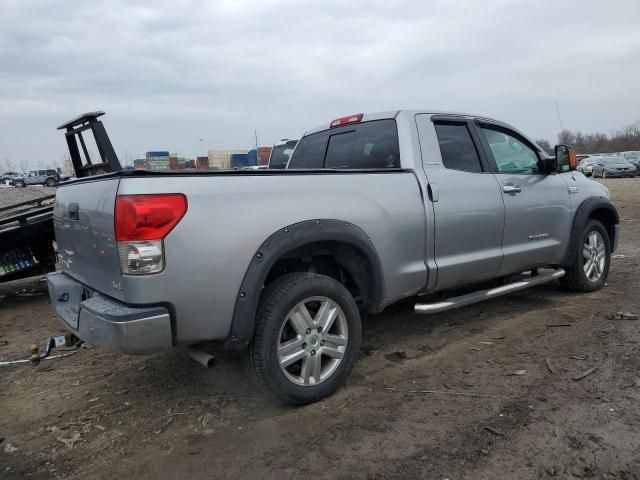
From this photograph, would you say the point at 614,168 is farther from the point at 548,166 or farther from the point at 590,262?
the point at 548,166

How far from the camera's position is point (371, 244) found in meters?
3.30

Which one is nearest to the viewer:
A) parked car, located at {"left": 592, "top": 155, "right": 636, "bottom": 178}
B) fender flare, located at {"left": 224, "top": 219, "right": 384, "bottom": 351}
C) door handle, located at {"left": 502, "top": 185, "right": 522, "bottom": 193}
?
fender flare, located at {"left": 224, "top": 219, "right": 384, "bottom": 351}

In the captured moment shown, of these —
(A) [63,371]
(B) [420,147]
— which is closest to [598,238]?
(B) [420,147]

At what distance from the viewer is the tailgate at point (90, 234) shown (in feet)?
8.48

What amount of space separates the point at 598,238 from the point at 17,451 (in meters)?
5.55

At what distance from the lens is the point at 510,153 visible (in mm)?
4688

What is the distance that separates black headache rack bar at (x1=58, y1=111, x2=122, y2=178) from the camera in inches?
182

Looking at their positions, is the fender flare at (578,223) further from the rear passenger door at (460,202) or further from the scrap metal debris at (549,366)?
the scrap metal debris at (549,366)

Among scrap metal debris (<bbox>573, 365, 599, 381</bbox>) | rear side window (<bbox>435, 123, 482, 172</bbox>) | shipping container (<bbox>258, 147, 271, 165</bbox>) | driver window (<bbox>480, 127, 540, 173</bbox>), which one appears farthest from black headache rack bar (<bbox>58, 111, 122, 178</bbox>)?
shipping container (<bbox>258, 147, 271, 165</bbox>)

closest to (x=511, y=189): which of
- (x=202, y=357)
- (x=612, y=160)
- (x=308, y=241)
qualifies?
(x=308, y=241)

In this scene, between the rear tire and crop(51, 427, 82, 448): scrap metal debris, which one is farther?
the rear tire

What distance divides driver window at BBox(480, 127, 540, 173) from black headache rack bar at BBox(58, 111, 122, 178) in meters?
3.39

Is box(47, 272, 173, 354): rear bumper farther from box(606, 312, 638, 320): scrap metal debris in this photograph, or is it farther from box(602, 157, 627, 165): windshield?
box(602, 157, 627, 165): windshield

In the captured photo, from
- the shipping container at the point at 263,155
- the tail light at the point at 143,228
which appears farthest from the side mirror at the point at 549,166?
the shipping container at the point at 263,155
